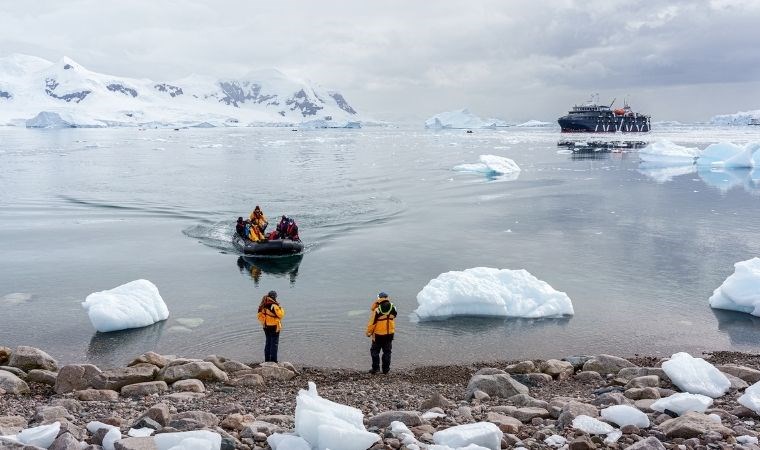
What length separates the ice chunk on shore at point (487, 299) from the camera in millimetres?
14375

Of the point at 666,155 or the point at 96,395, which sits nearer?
the point at 96,395

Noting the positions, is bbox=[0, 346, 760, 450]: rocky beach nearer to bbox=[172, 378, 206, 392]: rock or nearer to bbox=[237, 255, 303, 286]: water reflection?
bbox=[172, 378, 206, 392]: rock

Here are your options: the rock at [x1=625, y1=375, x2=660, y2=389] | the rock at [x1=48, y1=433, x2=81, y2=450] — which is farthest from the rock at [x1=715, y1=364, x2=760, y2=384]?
the rock at [x1=48, y1=433, x2=81, y2=450]

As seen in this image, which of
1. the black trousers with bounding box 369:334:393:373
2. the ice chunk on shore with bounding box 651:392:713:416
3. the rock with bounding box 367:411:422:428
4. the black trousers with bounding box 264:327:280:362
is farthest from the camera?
the black trousers with bounding box 264:327:280:362

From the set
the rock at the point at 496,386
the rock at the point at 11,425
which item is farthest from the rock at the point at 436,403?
the rock at the point at 11,425

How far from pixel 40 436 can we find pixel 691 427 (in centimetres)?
648

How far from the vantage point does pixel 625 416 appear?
6777 mm

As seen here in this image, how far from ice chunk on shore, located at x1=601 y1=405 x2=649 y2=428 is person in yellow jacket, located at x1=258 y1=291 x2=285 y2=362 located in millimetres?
6322

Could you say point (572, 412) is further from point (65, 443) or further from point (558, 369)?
point (65, 443)

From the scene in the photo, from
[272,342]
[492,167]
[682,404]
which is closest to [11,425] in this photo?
[272,342]

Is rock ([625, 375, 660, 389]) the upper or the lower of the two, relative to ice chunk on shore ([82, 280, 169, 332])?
upper

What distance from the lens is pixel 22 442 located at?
5.98 meters

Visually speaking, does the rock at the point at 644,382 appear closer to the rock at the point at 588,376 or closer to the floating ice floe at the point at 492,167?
the rock at the point at 588,376

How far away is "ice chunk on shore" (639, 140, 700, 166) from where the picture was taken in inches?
2135
